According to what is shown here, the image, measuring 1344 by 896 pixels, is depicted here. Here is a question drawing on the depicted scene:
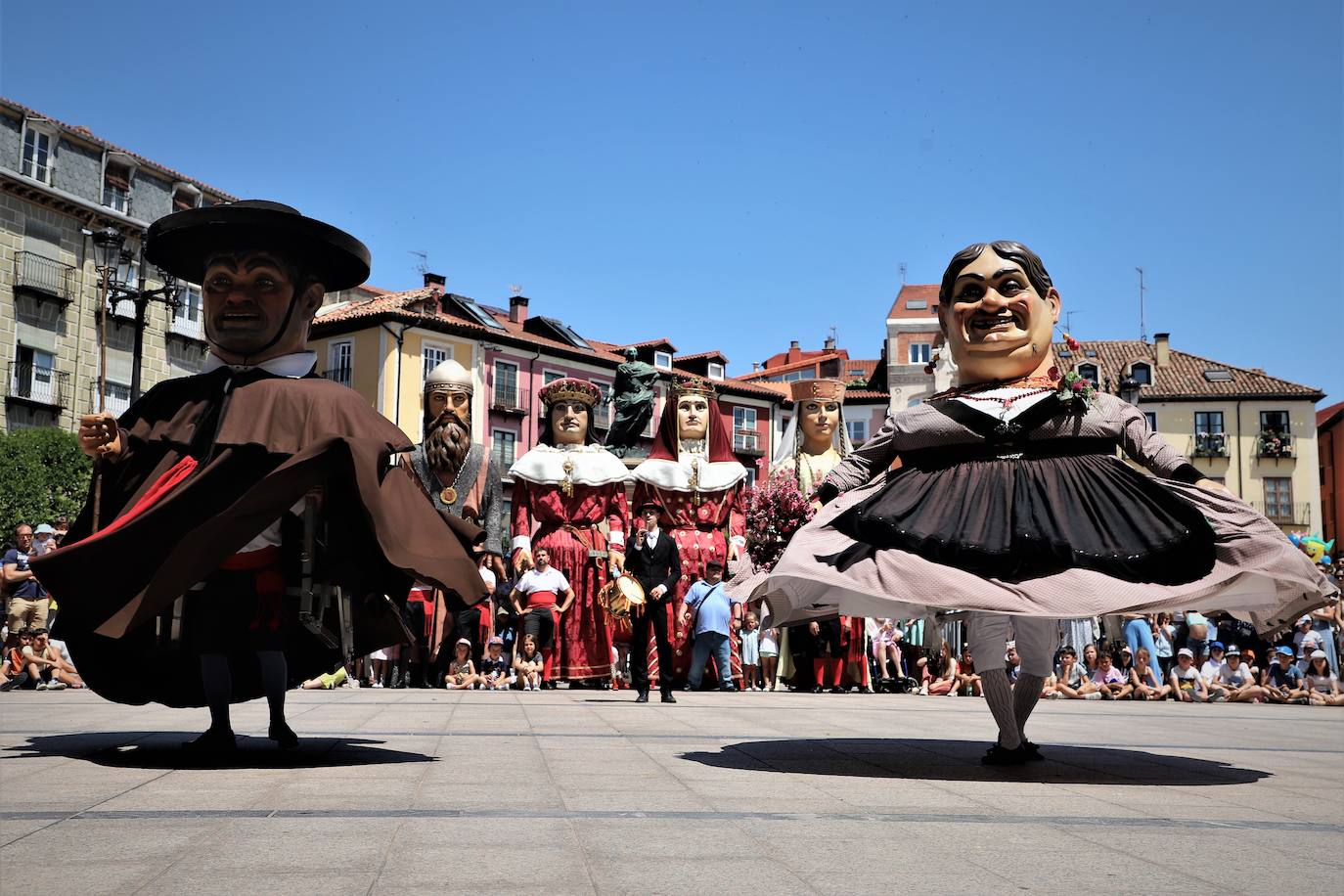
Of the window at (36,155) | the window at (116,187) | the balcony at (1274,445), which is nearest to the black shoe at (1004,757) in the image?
the window at (36,155)

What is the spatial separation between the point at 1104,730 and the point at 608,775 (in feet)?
17.8

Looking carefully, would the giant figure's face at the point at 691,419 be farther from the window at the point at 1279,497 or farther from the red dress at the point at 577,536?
the window at the point at 1279,497

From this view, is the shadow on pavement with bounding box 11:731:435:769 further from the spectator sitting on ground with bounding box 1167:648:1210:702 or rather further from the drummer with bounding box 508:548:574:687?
the spectator sitting on ground with bounding box 1167:648:1210:702

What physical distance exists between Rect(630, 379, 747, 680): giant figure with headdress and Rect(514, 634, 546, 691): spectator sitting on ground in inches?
67.2

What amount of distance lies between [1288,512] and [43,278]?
57147 mm

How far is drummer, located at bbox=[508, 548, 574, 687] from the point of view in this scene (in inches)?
A: 602

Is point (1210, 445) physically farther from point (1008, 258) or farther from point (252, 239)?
point (252, 239)

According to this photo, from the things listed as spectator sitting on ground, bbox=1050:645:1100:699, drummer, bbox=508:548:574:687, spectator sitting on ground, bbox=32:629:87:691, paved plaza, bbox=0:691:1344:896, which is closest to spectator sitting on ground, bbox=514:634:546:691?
drummer, bbox=508:548:574:687

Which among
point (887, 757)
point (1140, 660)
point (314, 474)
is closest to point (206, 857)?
point (314, 474)

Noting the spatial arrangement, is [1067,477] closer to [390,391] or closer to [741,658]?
[741,658]

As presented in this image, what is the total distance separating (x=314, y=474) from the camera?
252 inches

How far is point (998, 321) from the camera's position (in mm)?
7574

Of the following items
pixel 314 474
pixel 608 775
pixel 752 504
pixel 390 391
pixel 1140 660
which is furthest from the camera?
pixel 390 391

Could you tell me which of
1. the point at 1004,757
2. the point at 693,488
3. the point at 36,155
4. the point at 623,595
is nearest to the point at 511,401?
the point at 36,155
